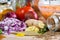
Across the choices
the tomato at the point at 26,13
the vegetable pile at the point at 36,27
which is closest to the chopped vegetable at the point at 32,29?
the vegetable pile at the point at 36,27

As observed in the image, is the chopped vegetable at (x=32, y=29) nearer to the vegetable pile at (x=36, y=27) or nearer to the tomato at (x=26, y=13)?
the vegetable pile at (x=36, y=27)

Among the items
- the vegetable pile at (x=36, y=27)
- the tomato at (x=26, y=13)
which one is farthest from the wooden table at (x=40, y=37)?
the tomato at (x=26, y=13)

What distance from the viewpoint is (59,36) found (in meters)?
0.68

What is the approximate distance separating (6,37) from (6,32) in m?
0.06

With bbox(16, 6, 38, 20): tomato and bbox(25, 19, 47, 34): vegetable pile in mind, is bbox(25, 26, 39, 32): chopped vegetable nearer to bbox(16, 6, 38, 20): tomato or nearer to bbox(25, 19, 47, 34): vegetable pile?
bbox(25, 19, 47, 34): vegetable pile

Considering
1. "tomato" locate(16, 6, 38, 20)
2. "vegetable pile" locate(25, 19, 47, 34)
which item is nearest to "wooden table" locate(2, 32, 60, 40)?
"vegetable pile" locate(25, 19, 47, 34)

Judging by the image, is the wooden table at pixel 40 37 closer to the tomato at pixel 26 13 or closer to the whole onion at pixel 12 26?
the whole onion at pixel 12 26

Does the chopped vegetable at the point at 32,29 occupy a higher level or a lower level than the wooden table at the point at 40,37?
higher

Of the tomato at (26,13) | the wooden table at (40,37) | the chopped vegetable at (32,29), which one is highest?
the tomato at (26,13)

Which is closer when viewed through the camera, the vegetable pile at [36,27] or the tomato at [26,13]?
the vegetable pile at [36,27]

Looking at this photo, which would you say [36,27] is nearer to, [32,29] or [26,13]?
[32,29]

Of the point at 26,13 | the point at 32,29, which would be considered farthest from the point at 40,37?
the point at 26,13

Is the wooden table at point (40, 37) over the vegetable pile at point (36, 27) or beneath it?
beneath

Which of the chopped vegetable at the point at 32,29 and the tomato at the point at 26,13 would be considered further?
the tomato at the point at 26,13
